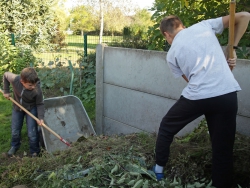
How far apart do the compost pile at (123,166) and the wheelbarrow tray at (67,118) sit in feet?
4.79

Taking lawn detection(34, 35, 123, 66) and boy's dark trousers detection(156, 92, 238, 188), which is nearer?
boy's dark trousers detection(156, 92, 238, 188)

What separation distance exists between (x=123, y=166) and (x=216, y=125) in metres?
0.87

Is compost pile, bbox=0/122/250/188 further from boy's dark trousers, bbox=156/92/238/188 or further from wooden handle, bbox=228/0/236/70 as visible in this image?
wooden handle, bbox=228/0/236/70

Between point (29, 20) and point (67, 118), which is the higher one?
point (29, 20)

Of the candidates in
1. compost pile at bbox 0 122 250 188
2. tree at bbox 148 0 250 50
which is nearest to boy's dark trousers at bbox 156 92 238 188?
compost pile at bbox 0 122 250 188

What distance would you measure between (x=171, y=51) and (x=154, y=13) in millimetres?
2214

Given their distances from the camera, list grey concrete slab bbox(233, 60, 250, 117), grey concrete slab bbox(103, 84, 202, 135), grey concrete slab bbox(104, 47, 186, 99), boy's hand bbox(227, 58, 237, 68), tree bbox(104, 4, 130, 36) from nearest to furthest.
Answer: boy's hand bbox(227, 58, 237, 68) < grey concrete slab bbox(233, 60, 250, 117) < grey concrete slab bbox(104, 47, 186, 99) < grey concrete slab bbox(103, 84, 202, 135) < tree bbox(104, 4, 130, 36)

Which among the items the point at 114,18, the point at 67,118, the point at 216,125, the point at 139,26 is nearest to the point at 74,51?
the point at 67,118

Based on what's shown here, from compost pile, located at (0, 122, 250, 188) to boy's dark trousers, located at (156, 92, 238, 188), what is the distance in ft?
0.52

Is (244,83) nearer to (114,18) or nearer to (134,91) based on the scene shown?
(134,91)

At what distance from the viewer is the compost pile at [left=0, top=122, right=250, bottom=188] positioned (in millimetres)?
2582

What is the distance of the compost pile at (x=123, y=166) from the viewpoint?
258 centimetres

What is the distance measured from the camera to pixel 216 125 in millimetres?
2553

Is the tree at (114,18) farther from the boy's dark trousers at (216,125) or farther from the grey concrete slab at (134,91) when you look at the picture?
the boy's dark trousers at (216,125)
